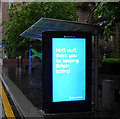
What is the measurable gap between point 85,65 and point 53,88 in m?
1.01

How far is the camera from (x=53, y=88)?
21.0ft

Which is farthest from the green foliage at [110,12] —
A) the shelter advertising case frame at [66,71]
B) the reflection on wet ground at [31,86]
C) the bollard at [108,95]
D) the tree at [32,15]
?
the tree at [32,15]

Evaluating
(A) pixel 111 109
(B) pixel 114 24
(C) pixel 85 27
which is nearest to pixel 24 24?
(C) pixel 85 27

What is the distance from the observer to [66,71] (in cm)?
649

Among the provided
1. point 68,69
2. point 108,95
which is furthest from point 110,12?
point 108,95

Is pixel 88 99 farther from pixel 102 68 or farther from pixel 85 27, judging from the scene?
pixel 102 68

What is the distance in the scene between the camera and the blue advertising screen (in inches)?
253

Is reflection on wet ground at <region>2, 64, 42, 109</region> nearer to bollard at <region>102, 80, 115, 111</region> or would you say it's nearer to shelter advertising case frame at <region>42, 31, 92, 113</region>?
shelter advertising case frame at <region>42, 31, 92, 113</region>

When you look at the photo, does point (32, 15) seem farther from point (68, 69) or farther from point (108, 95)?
point (108, 95)

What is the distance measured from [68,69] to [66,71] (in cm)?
7

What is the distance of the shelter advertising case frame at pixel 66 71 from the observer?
20.9ft

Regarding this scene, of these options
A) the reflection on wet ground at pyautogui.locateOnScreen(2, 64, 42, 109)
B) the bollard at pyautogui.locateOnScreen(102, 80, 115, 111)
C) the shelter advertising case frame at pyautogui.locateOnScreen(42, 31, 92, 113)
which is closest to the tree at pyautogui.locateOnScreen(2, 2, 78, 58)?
the reflection on wet ground at pyautogui.locateOnScreen(2, 64, 42, 109)

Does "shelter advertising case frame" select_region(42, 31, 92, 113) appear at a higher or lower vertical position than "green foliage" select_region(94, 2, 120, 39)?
lower

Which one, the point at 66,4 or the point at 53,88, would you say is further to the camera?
the point at 66,4
